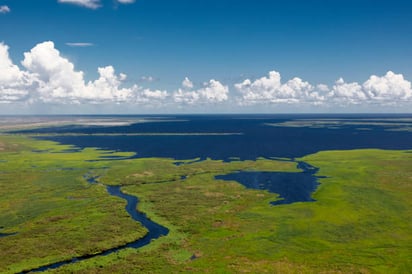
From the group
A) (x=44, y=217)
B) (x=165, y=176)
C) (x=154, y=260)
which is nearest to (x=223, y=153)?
(x=165, y=176)

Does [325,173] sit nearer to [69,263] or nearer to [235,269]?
[235,269]

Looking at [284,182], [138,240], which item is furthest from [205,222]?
[284,182]

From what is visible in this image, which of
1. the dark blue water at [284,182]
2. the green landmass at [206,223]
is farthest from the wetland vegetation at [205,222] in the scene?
the dark blue water at [284,182]

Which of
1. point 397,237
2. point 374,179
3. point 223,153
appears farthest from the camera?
point 223,153

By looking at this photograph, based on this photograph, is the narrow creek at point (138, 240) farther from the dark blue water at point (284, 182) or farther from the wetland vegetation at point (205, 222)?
the dark blue water at point (284, 182)

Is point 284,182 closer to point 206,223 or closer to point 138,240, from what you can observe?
point 206,223

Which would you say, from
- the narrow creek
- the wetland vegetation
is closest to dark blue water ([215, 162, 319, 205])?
the wetland vegetation
